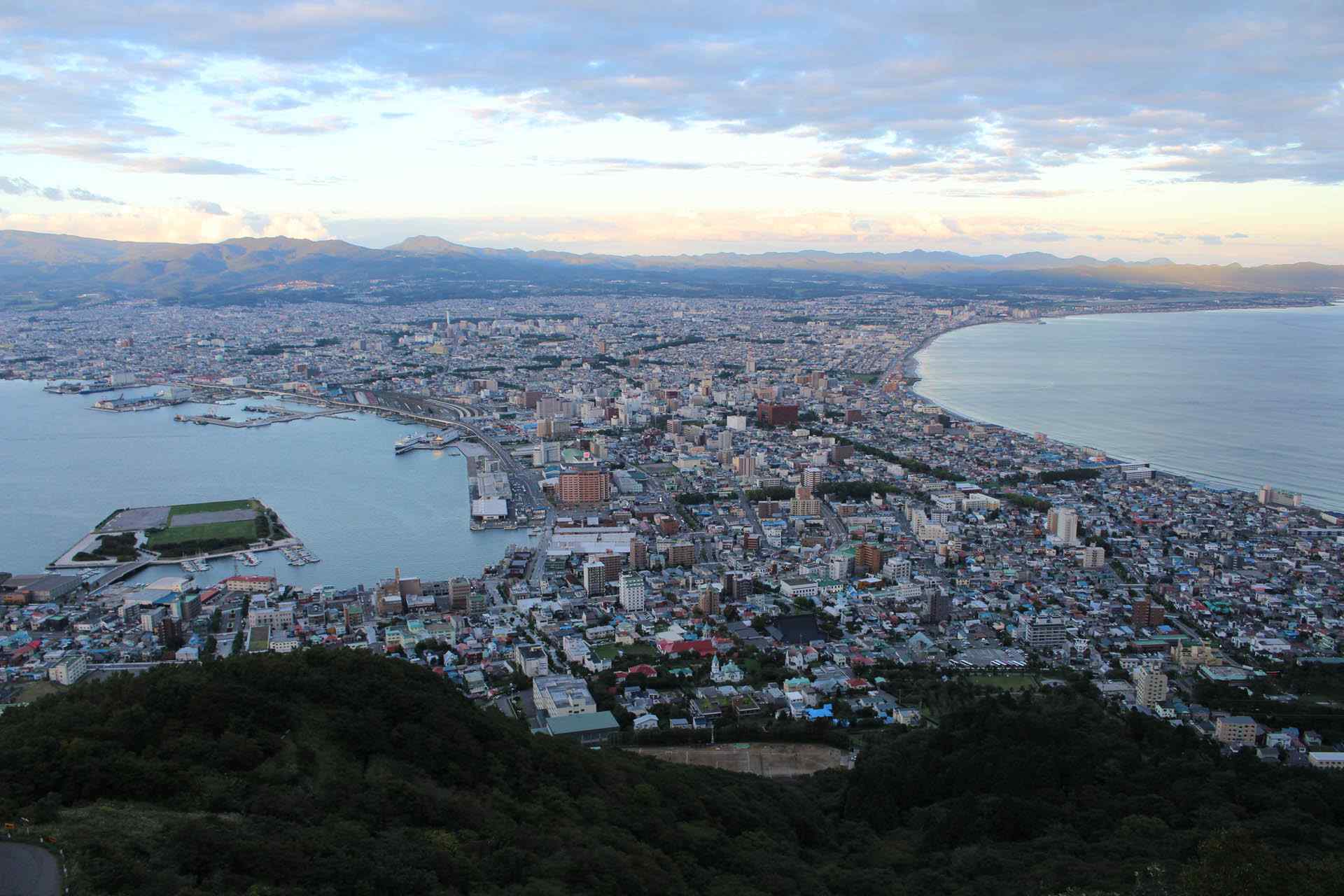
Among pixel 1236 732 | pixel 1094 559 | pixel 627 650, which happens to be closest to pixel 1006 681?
pixel 1236 732

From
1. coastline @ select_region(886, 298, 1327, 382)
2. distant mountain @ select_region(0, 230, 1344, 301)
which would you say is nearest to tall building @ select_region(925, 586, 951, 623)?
coastline @ select_region(886, 298, 1327, 382)

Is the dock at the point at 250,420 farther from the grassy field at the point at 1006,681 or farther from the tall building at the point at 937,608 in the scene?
the grassy field at the point at 1006,681

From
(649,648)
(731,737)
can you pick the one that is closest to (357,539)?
(649,648)

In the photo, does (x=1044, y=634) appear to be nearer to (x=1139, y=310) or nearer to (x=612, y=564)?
(x=612, y=564)

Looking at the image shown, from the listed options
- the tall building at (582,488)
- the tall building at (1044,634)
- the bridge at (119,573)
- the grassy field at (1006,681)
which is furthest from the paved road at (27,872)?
the tall building at (582,488)

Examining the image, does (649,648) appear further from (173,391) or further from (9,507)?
(173,391)
